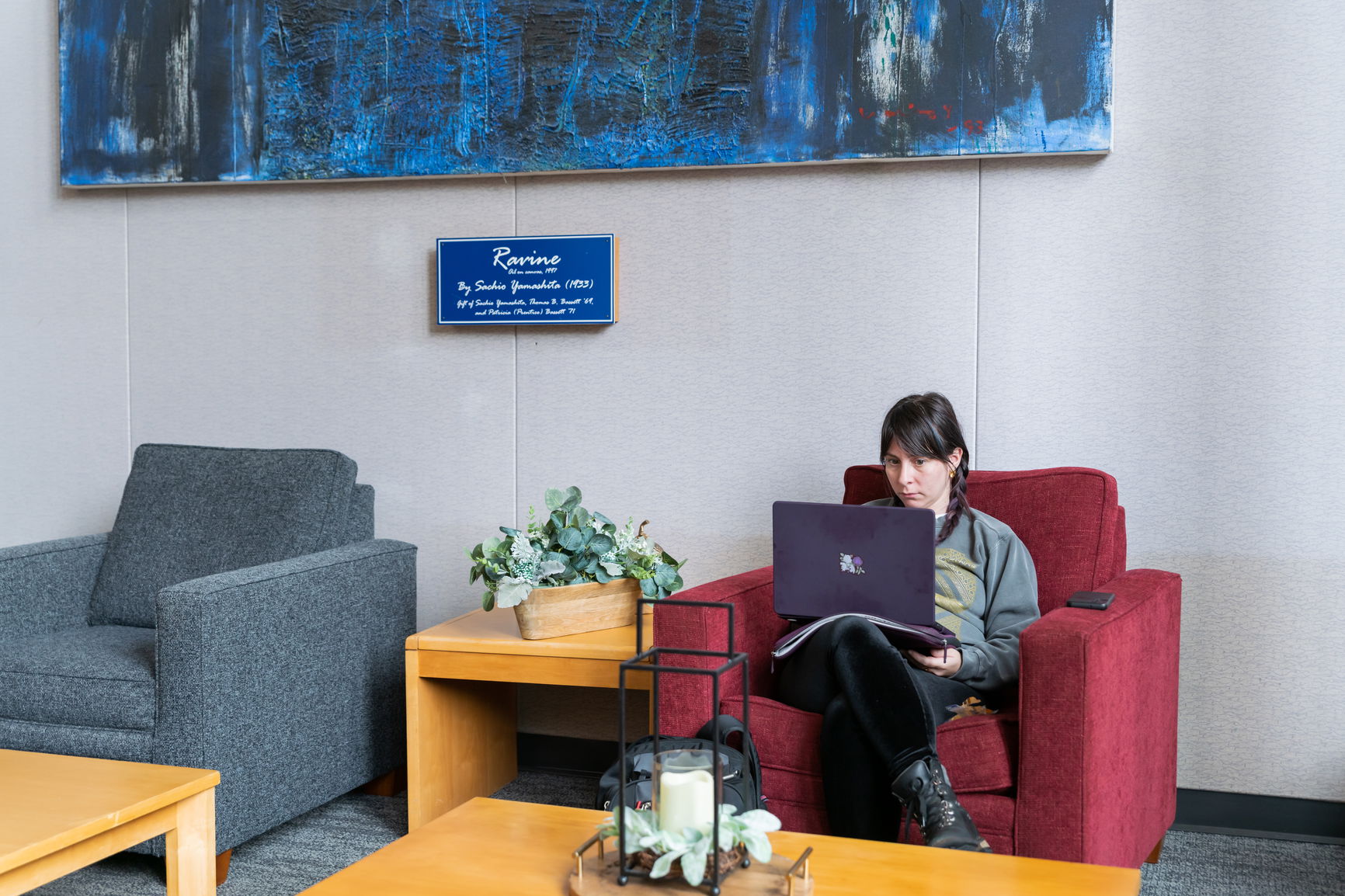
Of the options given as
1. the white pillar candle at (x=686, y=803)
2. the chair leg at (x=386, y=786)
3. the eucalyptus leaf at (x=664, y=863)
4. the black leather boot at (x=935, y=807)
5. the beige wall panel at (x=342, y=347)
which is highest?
the beige wall panel at (x=342, y=347)

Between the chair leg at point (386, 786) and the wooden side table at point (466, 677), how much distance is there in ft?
0.80

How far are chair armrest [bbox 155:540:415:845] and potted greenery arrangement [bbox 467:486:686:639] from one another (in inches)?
14.3

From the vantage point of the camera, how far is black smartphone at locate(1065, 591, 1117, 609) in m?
2.20

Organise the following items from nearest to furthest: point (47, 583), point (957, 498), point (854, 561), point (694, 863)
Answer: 1. point (694, 863)
2. point (854, 561)
3. point (957, 498)
4. point (47, 583)

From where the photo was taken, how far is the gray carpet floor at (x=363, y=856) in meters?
2.48

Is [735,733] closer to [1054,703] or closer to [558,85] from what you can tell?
[1054,703]

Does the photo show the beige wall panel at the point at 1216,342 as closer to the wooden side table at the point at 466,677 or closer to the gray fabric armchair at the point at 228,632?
the wooden side table at the point at 466,677

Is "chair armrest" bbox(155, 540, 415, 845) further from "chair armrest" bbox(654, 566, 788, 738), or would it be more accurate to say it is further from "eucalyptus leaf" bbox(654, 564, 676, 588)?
"chair armrest" bbox(654, 566, 788, 738)

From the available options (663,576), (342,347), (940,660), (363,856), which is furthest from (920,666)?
(342,347)

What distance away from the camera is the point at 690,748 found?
1.98 m

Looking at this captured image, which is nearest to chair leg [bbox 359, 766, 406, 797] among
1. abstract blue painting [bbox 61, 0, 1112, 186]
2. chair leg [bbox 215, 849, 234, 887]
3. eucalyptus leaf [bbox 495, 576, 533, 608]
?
chair leg [bbox 215, 849, 234, 887]

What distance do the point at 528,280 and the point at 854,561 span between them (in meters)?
1.42

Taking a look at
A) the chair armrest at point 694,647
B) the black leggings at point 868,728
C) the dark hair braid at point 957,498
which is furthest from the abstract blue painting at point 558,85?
the black leggings at point 868,728

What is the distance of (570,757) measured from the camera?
3.33 m
